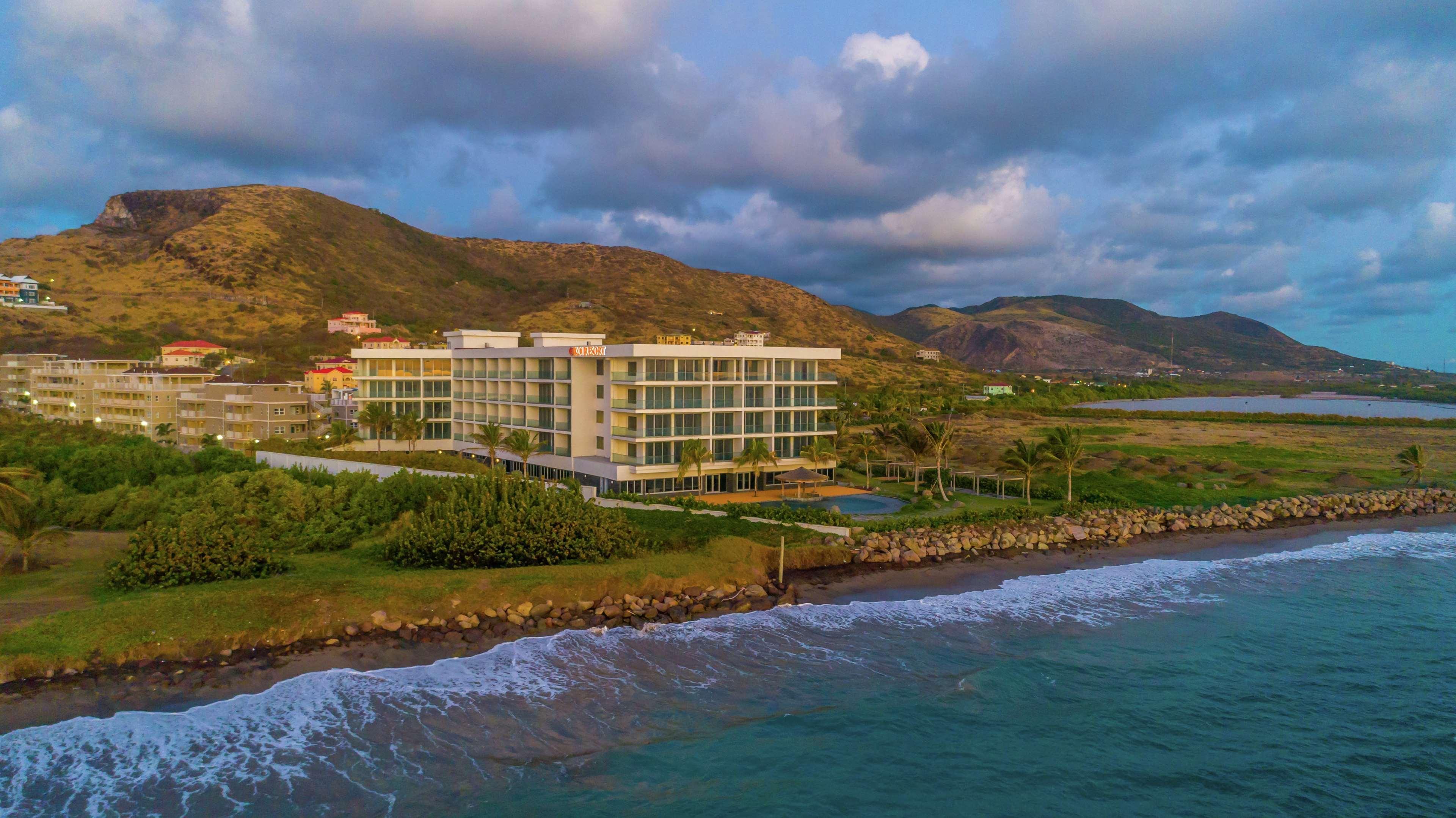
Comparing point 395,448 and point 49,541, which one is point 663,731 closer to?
point 49,541

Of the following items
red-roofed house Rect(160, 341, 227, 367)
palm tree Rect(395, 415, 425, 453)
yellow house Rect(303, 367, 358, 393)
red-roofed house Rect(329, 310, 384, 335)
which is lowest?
palm tree Rect(395, 415, 425, 453)

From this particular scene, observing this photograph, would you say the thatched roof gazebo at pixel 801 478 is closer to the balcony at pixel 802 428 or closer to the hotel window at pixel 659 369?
the balcony at pixel 802 428

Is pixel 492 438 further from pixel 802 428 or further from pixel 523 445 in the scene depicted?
pixel 802 428

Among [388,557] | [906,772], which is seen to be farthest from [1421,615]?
[388,557]

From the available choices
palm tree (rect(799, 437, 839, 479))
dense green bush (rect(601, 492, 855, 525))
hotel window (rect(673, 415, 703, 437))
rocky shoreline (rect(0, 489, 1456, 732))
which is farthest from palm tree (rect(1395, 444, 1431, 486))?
hotel window (rect(673, 415, 703, 437))

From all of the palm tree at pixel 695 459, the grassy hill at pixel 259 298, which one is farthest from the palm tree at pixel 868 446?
the grassy hill at pixel 259 298

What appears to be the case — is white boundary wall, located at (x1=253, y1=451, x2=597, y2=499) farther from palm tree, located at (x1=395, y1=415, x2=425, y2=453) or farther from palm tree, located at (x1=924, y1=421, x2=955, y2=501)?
palm tree, located at (x1=924, y1=421, x2=955, y2=501)
